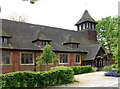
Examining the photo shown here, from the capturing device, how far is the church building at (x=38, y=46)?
20.0m

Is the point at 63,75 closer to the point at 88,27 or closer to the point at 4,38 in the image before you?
the point at 4,38

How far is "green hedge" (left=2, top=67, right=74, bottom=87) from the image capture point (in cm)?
1073

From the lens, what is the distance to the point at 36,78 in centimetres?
1198

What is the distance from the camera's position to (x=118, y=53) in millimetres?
11039

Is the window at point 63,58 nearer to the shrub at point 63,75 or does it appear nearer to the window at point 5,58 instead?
the window at point 5,58

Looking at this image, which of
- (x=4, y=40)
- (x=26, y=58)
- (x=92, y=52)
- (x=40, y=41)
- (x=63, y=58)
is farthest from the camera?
(x=92, y=52)

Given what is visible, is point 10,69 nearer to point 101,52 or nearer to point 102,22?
point 101,52

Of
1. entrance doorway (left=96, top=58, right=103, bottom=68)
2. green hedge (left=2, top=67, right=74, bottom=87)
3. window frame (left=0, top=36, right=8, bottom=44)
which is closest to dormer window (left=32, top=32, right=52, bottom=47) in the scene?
window frame (left=0, top=36, right=8, bottom=44)

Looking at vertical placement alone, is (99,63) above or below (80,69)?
above

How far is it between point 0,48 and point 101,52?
18.3 metres

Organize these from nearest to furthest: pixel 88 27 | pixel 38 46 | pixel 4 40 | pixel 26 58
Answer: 1. pixel 4 40
2. pixel 26 58
3. pixel 38 46
4. pixel 88 27

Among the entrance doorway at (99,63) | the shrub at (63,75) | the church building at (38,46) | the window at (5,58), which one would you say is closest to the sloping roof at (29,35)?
the church building at (38,46)

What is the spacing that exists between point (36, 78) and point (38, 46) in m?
11.1

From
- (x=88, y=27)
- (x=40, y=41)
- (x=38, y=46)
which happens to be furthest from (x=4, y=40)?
(x=88, y=27)
